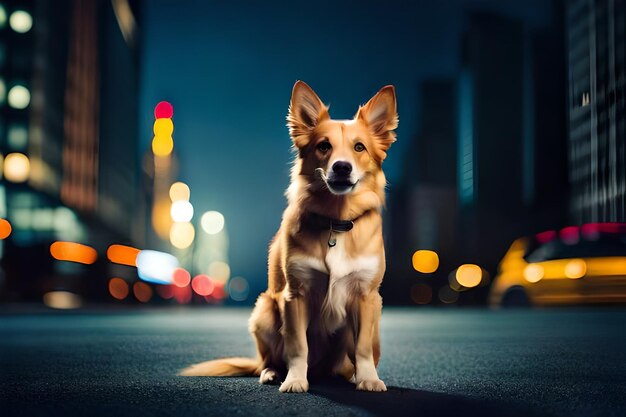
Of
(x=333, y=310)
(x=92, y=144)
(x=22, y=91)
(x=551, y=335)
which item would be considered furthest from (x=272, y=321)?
(x=92, y=144)

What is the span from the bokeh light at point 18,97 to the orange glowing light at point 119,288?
1922 centimetres

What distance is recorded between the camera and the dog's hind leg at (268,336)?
5.36 m

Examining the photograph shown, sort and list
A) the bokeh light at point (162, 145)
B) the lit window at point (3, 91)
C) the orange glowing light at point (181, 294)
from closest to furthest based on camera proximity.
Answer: the lit window at point (3, 91), the orange glowing light at point (181, 294), the bokeh light at point (162, 145)

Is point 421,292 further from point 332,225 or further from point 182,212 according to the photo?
point 182,212

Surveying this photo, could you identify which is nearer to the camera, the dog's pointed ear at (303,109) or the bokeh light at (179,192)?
the dog's pointed ear at (303,109)

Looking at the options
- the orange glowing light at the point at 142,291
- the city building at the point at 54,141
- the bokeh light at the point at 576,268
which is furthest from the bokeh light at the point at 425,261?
the bokeh light at the point at 576,268

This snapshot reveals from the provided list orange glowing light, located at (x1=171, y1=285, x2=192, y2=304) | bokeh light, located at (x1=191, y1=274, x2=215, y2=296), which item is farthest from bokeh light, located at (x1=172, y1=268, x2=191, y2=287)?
orange glowing light, located at (x1=171, y1=285, x2=192, y2=304)

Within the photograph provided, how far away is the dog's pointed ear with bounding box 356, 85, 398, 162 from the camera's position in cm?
533

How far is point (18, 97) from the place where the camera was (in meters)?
76.2

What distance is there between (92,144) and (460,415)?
358ft

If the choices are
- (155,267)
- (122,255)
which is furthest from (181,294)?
(122,255)

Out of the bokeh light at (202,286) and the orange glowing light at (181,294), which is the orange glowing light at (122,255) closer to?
the orange glowing light at (181,294)

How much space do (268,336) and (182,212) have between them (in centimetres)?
17587

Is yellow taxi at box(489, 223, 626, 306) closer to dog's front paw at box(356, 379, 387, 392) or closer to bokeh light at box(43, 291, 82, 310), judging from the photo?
dog's front paw at box(356, 379, 387, 392)
